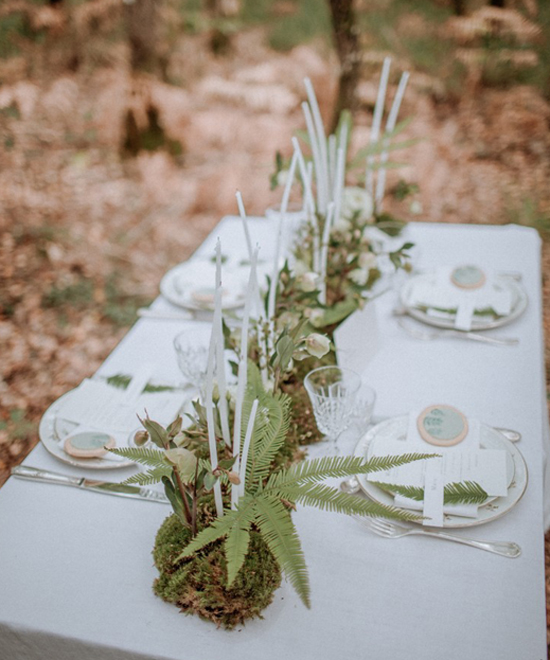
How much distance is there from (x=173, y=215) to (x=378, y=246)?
252cm

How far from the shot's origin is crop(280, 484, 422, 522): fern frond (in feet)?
2.79

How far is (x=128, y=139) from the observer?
4.45 m

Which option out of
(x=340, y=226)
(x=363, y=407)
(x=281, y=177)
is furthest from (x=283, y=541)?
(x=281, y=177)

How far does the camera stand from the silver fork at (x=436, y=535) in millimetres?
976

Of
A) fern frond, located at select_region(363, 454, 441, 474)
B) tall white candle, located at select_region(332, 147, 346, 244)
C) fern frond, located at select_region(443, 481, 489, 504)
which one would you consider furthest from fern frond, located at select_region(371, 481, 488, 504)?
tall white candle, located at select_region(332, 147, 346, 244)

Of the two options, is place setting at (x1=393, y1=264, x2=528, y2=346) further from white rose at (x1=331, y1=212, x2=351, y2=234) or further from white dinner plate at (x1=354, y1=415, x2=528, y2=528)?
white dinner plate at (x1=354, y1=415, x2=528, y2=528)

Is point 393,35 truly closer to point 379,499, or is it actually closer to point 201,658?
point 379,499

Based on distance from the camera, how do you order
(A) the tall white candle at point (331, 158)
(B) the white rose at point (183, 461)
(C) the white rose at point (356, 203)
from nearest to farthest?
1. (B) the white rose at point (183, 461)
2. (A) the tall white candle at point (331, 158)
3. (C) the white rose at point (356, 203)

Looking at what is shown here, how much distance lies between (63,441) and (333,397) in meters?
0.53

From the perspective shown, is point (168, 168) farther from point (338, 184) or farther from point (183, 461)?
point (183, 461)

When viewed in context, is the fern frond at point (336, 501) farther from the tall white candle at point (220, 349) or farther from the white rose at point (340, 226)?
the white rose at point (340, 226)

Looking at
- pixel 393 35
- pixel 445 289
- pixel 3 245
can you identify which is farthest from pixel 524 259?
pixel 393 35

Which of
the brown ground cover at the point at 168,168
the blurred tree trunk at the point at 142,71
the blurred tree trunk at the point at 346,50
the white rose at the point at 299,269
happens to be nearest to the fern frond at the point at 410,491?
the white rose at the point at 299,269

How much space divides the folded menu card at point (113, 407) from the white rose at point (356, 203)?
749 millimetres
